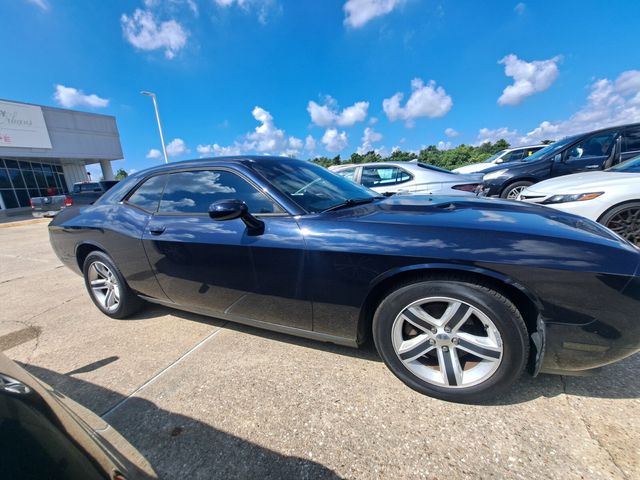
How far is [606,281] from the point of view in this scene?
4.43 feet

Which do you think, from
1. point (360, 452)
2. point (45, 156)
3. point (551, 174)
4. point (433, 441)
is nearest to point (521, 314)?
point (433, 441)

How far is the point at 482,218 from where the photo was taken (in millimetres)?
1743

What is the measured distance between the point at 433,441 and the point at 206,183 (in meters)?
2.25

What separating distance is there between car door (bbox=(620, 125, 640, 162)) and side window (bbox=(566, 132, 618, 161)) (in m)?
0.16

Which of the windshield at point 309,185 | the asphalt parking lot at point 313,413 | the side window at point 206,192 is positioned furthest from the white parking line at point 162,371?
the windshield at point 309,185

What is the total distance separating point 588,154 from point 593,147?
138 millimetres

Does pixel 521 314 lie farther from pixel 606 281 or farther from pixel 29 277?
pixel 29 277

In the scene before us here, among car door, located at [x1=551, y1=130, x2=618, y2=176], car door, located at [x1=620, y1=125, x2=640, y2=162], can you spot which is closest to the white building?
car door, located at [x1=551, y1=130, x2=618, y2=176]

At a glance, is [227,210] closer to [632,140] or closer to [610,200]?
[610,200]

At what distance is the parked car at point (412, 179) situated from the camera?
16.0 feet

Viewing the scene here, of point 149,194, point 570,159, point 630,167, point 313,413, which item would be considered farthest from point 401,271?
point 570,159

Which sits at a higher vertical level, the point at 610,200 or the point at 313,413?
the point at 610,200

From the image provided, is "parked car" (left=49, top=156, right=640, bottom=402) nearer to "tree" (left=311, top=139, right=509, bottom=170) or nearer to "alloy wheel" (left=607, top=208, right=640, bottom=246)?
"alloy wheel" (left=607, top=208, right=640, bottom=246)

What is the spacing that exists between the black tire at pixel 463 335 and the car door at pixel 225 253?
534 millimetres
